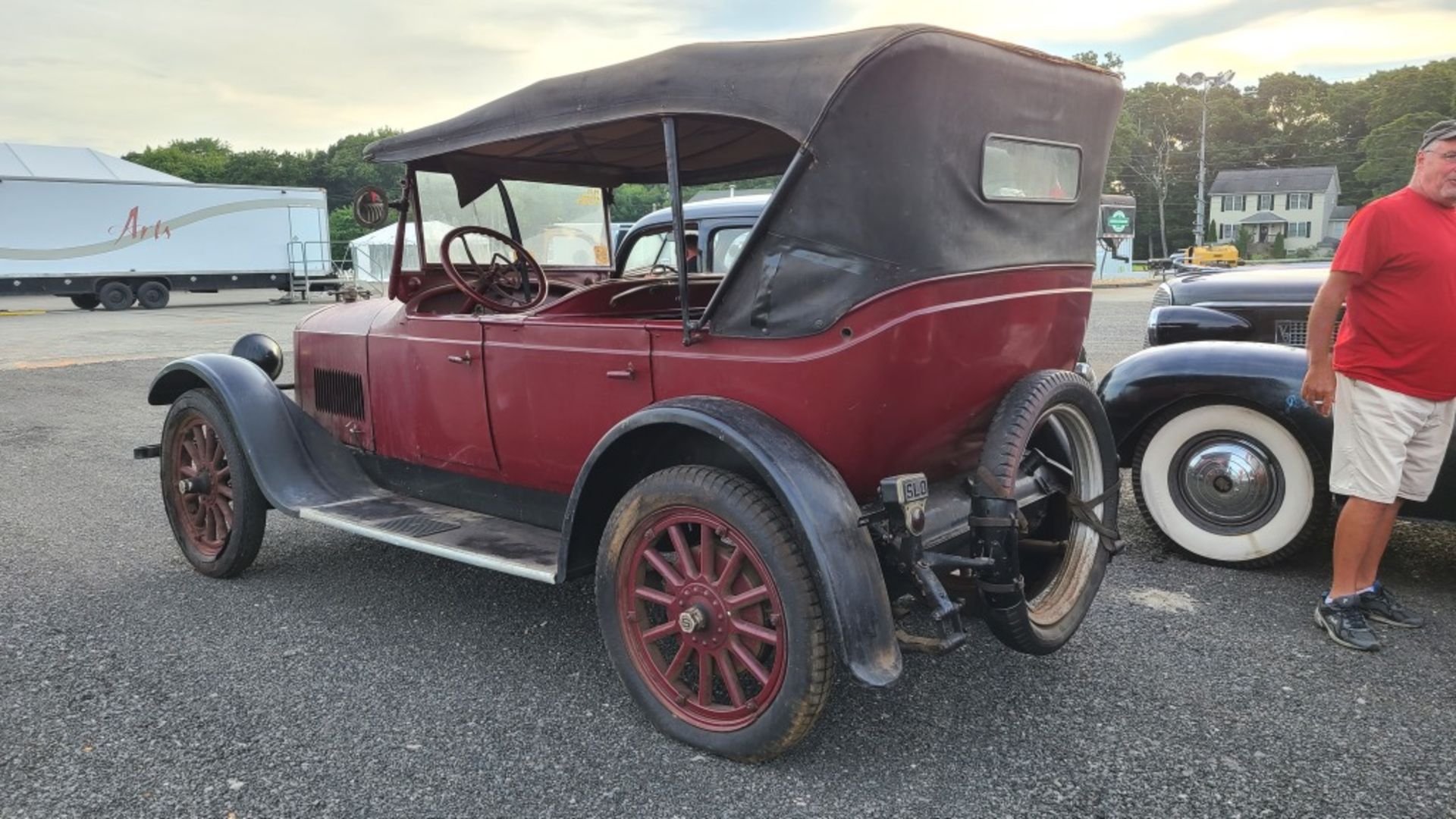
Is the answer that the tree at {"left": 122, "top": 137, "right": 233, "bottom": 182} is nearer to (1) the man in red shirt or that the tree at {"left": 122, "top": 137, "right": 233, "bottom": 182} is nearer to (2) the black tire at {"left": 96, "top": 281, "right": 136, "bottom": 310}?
(2) the black tire at {"left": 96, "top": 281, "right": 136, "bottom": 310}

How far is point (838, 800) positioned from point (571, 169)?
3.18 metres

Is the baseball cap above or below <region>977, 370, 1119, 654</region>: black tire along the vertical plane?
above

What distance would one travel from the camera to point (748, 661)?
2.64 m

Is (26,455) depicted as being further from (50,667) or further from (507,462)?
(507,462)

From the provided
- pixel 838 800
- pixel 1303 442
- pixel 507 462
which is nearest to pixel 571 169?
pixel 507 462

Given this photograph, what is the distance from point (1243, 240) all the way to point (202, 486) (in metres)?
72.4

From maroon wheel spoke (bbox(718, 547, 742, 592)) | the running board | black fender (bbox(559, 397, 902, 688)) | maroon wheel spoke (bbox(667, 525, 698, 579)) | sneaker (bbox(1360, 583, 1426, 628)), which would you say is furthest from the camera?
sneaker (bbox(1360, 583, 1426, 628))

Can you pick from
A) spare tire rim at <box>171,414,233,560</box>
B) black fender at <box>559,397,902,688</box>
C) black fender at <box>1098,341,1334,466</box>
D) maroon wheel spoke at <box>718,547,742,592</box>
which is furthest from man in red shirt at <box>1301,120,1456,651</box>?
spare tire rim at <box>171,414,233,560</box>

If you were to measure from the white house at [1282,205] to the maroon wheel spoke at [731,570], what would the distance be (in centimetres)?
7407

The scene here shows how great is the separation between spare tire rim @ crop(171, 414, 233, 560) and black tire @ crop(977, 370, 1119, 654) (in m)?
3.26

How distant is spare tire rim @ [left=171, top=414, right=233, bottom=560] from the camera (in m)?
4.25

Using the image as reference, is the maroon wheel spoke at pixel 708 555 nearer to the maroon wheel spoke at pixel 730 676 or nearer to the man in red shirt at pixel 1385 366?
the maroon wheel spoke at pixel 730 676

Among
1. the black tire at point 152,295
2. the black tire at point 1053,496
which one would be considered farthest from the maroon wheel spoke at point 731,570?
the black tire at point 152,295

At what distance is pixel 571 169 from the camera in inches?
179
